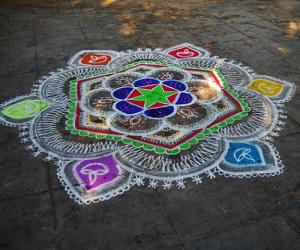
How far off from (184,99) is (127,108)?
0.67 meters

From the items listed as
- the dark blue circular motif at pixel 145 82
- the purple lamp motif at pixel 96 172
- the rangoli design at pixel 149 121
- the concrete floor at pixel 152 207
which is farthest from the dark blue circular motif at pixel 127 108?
the concrete floor at pixel 152 207

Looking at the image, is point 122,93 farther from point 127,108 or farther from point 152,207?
point 152,207

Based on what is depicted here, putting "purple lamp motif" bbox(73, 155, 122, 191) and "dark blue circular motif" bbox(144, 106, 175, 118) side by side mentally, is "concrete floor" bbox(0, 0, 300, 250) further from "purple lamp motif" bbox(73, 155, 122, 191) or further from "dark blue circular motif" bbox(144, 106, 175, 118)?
"dark blue circular motif" bbox(144, 106, 175, 118)

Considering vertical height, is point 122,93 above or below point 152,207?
below

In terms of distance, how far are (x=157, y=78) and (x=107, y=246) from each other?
2479 mm

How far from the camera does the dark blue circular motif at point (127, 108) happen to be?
→ 3.52m

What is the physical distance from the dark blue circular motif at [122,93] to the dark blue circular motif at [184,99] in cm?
61

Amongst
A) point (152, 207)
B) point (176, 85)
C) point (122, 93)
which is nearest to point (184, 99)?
point (176, 85)

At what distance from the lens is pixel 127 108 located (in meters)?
3.59

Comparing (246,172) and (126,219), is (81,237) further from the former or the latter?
(246,172)

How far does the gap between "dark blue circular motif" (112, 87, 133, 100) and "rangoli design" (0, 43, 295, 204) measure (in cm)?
2

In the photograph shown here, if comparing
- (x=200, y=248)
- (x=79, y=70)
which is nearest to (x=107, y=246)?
(x=200, y=248)

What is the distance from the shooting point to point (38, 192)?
2.57 m

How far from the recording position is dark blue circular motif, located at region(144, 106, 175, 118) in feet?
11.3
